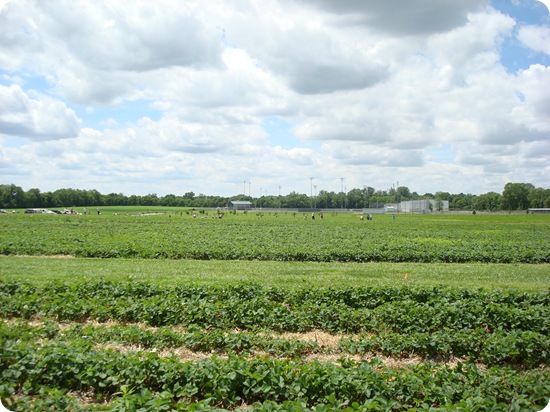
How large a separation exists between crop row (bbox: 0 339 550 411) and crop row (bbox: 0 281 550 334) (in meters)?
2.67

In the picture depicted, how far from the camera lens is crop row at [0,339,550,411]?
5.43m

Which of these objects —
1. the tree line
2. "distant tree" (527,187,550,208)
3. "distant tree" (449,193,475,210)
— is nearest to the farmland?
the tree line

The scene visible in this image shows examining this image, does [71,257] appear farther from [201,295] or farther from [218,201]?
[218,201]

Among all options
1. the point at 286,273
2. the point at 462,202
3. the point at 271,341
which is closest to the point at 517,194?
the point at 462,202

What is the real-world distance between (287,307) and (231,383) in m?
4.48

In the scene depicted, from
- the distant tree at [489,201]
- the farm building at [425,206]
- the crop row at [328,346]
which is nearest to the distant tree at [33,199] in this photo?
the crop row at [328,346]

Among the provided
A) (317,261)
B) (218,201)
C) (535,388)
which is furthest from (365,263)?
(218,201)

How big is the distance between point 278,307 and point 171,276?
21.0ft

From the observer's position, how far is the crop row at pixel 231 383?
5.43 metres

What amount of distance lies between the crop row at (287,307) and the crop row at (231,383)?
2.67 meters

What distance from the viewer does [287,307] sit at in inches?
403

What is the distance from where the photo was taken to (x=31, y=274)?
48.3 feet

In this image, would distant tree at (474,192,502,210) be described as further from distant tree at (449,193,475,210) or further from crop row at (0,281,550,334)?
crop row at (0,281,550,334)

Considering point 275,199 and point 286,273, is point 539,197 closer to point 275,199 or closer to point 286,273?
point 286,273
